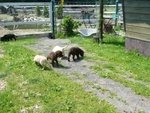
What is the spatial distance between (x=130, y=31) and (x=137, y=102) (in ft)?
22.0

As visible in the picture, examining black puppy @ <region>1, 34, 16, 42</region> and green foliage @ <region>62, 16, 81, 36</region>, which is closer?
black puppy @ <region>1, 34, 16, 42</region>

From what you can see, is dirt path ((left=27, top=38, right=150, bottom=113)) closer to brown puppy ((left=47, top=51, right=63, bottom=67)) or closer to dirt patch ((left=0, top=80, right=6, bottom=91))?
brown puppy ((left=47, top=51, right=63, bottom=67))

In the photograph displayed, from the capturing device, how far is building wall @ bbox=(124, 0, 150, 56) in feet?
44.8

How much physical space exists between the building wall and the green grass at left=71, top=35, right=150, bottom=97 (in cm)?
35

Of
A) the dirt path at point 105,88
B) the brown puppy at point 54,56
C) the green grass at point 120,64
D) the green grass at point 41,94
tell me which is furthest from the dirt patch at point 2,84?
the green grass at point 120,64

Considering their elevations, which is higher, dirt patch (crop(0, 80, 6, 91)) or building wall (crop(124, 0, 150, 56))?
building wall (crop(124, 0, 150, 56))

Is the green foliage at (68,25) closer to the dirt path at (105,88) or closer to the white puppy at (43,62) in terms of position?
the dirt path at (105,88)

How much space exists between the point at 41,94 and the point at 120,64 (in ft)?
13.8

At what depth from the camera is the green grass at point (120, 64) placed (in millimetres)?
10148

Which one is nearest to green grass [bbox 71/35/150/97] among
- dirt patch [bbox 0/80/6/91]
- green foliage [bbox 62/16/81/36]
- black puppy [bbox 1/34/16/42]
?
dirt patch [bbox 0/80/6/91]

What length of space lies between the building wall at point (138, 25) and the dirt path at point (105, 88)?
2.46 m

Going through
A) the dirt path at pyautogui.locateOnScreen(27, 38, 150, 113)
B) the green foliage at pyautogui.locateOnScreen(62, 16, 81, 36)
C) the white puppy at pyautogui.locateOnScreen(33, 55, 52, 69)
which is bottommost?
the dirt path at pyautogui.locateOnScreen(27, 38, 150, 113)

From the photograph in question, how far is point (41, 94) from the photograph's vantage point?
29.5ft

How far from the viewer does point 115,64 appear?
12.5 metres
